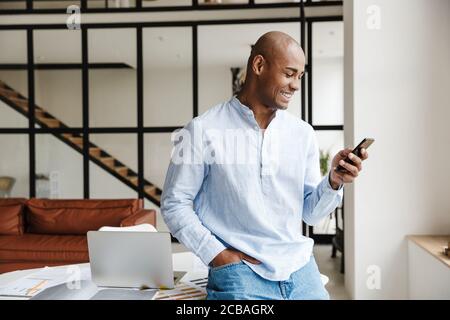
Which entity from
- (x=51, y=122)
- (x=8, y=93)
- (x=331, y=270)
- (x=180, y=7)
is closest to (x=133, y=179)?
(x=51, y=122)

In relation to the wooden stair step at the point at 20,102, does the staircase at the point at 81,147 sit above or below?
below

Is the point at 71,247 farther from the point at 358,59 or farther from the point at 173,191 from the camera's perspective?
the point at 173,191

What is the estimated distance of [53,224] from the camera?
3188 millimetres

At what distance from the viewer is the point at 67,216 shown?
3.19 meters

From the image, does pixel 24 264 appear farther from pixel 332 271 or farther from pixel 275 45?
pixel 275 45

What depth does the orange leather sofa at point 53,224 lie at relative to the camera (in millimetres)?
2842

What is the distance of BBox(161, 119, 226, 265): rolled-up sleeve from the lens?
0.97 meters

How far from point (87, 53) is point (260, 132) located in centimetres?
376

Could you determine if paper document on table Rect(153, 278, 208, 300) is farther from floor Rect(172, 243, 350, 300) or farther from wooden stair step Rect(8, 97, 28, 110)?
wooden stair step Rect(8, 97, 28, 110)

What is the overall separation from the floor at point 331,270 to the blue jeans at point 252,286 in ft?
5.73

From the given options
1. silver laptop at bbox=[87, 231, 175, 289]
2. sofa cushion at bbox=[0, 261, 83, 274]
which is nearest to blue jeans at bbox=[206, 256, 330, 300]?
silver laptop at bbox=[87, 231, 175, 289]

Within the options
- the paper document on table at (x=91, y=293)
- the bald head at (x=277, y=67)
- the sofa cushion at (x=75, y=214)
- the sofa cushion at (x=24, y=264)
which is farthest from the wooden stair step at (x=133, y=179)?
the bald head at (x=277, y=67)

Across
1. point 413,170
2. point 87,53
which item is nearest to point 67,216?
point 87,53

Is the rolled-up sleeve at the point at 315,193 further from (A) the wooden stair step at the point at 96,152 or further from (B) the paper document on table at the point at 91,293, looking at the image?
(A) the wooden stair step at the point at 96,152
